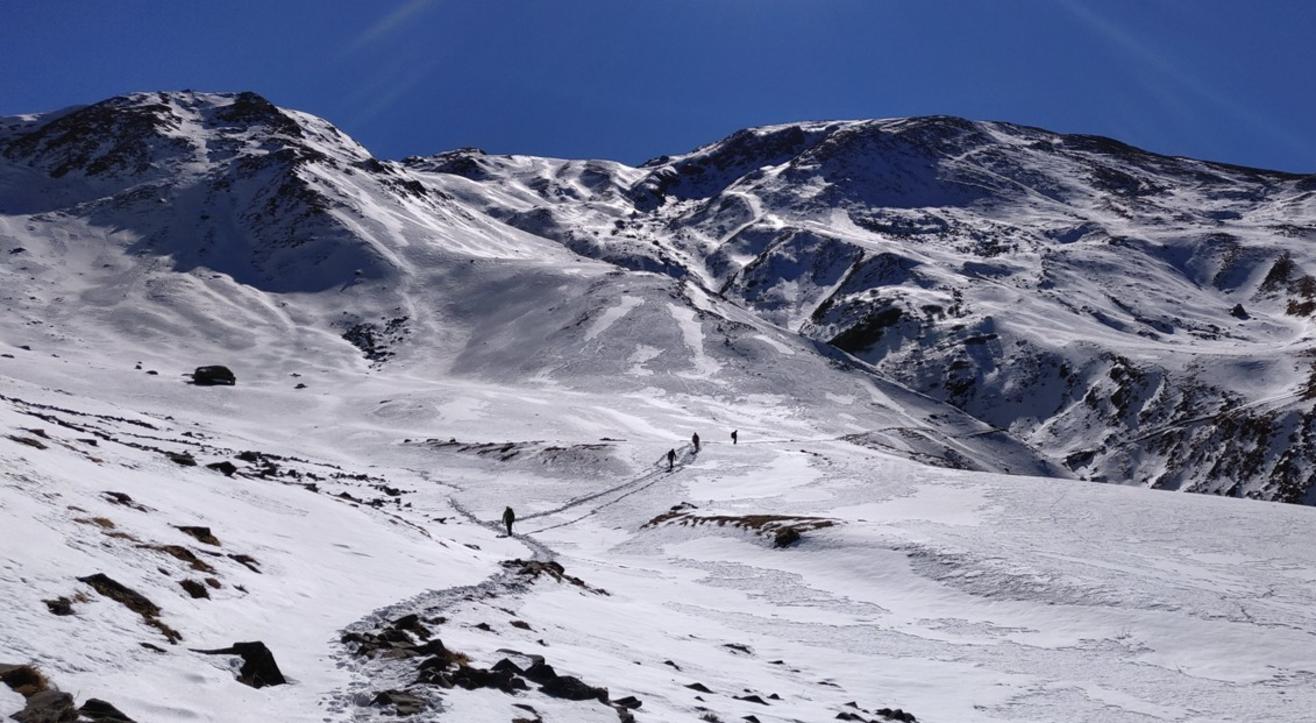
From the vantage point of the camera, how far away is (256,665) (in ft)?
30.6

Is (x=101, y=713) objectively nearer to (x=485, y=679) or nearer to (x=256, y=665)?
(x=256, y=665)

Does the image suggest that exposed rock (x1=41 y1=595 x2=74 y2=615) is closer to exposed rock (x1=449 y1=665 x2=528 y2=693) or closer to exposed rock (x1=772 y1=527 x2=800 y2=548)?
exposed rock (x1=449 y1=665 x2=528 y2=693)

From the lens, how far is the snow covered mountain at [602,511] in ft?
35.8

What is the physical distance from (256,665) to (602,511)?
3761 centimetres

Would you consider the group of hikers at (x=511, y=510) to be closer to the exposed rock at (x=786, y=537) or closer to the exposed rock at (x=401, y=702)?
the exposed rock at (x=786, y=537)

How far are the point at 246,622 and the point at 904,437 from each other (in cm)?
9458

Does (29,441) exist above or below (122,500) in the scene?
above

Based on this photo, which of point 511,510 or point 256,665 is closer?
point 256,665

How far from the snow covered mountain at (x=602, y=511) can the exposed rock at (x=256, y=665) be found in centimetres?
8

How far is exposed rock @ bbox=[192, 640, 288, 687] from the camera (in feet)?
30.0

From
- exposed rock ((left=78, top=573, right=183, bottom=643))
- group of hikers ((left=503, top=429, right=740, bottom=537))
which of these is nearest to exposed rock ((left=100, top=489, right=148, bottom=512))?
exposed rock ((left=78, top=573, right=183, bottom=643))

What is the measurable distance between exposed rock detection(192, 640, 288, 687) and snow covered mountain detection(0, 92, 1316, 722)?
8 centimetres

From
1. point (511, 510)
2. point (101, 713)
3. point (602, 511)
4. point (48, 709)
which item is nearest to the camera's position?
point (48, 709)

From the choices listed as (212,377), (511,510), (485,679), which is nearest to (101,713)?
(485,679)
